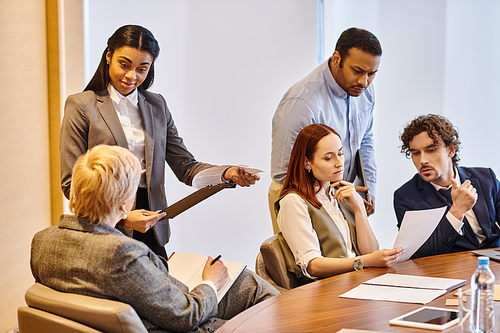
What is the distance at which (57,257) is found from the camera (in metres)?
1.85

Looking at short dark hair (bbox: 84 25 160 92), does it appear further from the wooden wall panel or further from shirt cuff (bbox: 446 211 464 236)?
shirt cuff (bbox: 446 211 464 236)

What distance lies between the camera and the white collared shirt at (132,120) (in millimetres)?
2725

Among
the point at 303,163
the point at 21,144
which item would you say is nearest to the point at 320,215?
the point at 303,163

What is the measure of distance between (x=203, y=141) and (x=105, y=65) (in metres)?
2.51

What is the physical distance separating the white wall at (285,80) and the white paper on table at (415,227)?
110 inches

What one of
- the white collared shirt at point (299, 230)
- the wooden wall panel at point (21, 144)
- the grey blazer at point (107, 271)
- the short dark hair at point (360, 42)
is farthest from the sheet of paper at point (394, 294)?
the wooden wall panel at point (21, 144)

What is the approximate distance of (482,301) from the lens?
1728 millimetres

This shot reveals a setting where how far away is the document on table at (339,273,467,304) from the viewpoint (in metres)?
1.99

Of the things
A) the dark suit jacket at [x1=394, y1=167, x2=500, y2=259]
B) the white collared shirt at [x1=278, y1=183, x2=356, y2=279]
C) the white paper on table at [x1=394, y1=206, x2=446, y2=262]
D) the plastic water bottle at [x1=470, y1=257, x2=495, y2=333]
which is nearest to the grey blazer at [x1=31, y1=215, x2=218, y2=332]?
the white collared shirt at [x1=278, y1=183, x2=356, y2=279]

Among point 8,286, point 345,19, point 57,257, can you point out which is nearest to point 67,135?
point 57,257

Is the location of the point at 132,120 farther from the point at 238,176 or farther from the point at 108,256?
the point at 108,256

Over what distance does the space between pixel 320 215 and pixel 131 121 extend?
0.94m

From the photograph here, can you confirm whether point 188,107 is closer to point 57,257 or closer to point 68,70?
point 68,70

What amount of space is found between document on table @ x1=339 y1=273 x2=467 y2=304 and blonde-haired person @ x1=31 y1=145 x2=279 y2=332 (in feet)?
1.76
